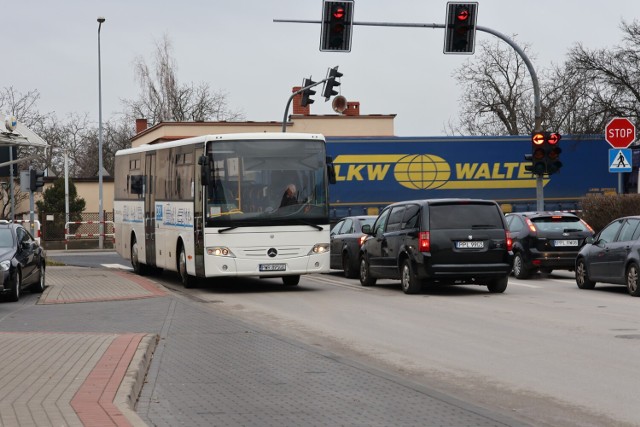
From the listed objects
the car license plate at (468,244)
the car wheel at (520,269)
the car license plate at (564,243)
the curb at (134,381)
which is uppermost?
the car license plate at (468,244)

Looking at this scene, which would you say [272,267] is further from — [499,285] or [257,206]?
[499,285]

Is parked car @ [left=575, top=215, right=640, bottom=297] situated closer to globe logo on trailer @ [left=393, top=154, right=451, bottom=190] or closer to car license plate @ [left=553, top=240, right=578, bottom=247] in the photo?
car license plate @ [left=553, top=240, right=578, bottom=247]

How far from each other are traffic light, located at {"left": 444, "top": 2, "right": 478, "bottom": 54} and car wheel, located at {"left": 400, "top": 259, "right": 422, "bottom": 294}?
16.5ft

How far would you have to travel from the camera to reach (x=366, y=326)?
51.0 ft

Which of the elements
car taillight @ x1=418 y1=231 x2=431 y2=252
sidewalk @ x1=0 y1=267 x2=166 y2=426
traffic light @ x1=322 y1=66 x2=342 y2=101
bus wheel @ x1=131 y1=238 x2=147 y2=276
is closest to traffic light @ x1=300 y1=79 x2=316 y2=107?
traffic light @ x1=322 y1=66 x2=342 y2=101

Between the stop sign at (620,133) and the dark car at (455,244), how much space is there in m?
7.52

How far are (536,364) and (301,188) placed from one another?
11371 mm

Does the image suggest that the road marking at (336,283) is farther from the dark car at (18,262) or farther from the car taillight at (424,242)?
the dark car at (18,262)

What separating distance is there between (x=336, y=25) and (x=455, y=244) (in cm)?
542

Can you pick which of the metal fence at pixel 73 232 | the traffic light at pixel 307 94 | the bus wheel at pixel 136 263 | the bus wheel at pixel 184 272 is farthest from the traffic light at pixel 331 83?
the metal fence at pixel 73 232

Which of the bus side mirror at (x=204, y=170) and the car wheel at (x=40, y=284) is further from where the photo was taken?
the car wheel at (x=40, y=284)

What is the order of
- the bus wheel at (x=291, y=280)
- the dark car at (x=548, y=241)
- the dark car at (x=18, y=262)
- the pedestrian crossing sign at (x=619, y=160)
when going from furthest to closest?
the pedestrian crossing sign at (x=619, y=160) < the dark car at (x=548, y=241) < the bus wheel at (x=291, y=280) < the dark car at (x=18, y=262)

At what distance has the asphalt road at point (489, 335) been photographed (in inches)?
371

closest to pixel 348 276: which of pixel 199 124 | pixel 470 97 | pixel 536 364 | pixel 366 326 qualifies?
pixel 366 326
